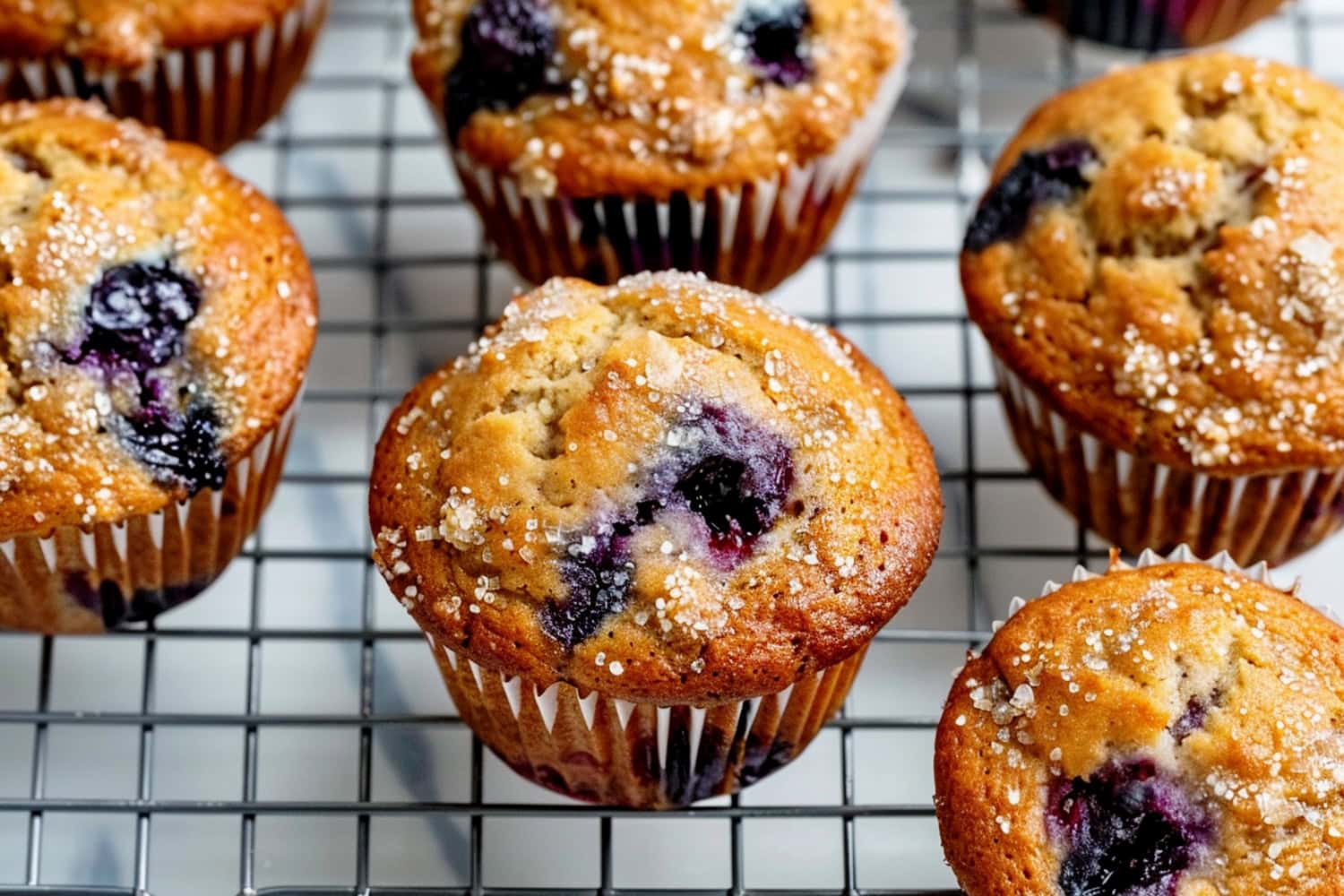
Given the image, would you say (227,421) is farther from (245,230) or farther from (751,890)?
(751,890)

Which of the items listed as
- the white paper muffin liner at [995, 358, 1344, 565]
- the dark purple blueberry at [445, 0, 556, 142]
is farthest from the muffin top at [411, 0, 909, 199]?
the white paper muffin liner at [995, 358, 1344, 565]

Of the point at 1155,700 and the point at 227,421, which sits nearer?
the point at 1155,700

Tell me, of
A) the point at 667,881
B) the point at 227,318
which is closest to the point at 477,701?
the point at 667,881

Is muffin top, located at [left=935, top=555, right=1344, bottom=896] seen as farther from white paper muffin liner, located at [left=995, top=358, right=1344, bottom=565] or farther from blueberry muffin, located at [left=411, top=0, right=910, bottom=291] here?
blueberry muffin, located at [left=411, top=0, right=910, bottom=291]

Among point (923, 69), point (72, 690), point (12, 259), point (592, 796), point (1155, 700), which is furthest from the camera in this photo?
point (923, 69)

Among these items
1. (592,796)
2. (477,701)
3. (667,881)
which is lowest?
(667,881)

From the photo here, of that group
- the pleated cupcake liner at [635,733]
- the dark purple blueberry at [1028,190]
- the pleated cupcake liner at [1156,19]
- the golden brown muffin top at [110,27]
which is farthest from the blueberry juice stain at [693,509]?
the pleated cupcake liner at [1156,19]
